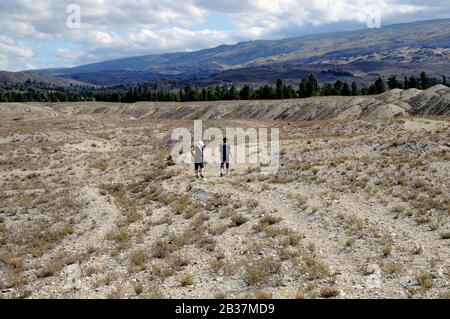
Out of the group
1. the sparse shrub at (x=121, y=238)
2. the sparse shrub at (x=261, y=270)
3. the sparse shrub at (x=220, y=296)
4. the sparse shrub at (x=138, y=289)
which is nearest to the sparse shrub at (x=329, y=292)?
the sparse shrub at (x=261, y=270)

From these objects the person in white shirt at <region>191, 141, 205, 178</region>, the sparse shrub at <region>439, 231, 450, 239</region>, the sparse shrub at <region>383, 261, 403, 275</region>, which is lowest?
the sparse shrub at <region>383, 261, 403, 275</region>

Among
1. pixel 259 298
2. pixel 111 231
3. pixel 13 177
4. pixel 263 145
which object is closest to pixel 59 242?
pixel 111 231

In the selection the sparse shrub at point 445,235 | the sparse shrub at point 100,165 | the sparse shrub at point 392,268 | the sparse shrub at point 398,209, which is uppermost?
the sparse shrub at point 398,209

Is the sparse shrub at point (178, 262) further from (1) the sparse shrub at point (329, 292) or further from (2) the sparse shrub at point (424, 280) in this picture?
(2) the sparse shrub at point (424, 280)

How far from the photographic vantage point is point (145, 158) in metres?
42.2

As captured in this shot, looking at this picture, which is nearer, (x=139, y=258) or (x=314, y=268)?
(x=314, y=268)

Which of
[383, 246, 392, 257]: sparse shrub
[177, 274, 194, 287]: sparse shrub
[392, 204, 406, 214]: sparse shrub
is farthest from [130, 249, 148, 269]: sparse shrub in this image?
[392, 204, 406, 214]: sparse shrub

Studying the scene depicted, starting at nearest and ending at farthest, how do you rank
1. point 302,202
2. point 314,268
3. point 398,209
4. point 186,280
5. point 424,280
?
point 424,280
point 186,280
point 314,268
point 398,209
point 302,202

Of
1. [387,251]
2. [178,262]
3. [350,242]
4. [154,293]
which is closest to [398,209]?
[350,242]

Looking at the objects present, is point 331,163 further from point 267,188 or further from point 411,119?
point 411,119

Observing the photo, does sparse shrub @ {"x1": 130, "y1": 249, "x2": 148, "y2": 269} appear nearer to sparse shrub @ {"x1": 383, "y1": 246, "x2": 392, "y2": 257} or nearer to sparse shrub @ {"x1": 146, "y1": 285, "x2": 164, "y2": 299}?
sparse shrub @ {"x1": 146, "y1": 285, "x2": 164, "y2": 299}

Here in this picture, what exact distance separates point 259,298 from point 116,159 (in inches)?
1332

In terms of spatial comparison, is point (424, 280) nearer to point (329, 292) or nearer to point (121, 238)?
point (329, 292)

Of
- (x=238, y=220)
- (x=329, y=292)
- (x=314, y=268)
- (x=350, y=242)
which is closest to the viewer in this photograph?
(x=329, y=292)
